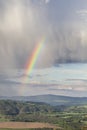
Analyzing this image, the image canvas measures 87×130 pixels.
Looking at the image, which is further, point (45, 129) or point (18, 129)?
point (18, 129)

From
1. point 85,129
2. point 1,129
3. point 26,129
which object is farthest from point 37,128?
point 85,129

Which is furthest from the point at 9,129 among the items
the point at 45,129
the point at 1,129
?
the point at 45,129

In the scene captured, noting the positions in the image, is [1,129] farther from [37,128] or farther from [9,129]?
[37,128]

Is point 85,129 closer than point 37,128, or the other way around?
point 85,129

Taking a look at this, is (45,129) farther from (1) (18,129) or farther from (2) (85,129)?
(2) (85,129)

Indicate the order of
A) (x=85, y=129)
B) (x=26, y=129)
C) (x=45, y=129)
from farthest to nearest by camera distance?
1. (x=26, y=129)
2. (x=45, y=129)
3. (x=85, y=129)

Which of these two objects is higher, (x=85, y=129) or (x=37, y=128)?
(x=85, y=129)

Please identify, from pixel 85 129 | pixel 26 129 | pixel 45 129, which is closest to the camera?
pixel 85 129

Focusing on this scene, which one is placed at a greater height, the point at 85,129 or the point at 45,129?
the point at 85,129
